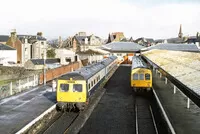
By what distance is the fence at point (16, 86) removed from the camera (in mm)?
22578

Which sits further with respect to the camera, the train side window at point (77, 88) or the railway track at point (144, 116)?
the train side window at point (77, 88)

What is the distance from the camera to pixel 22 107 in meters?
19.2

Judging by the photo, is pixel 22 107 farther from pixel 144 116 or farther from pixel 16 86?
pixel 144 116

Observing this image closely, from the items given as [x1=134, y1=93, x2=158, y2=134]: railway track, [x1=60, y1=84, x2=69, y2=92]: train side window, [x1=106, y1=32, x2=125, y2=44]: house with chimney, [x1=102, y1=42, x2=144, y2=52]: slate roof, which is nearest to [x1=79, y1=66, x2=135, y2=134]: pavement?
[x1=134, y1=93, x2=158, y2=134]: railway track

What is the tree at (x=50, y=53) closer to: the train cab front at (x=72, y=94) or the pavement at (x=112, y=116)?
the pavement at (x=112, y=116)

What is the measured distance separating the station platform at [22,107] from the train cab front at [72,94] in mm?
1337

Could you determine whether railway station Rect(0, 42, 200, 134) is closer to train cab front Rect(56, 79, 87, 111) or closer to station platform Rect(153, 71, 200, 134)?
station platform Rect(153, 71, 200, 134)

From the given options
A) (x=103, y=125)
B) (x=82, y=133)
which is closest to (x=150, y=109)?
(x=103, y=125)

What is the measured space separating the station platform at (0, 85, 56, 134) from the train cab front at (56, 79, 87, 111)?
1337 mm

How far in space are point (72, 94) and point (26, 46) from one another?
5150 cm

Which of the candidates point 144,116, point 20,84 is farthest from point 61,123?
point 20,84

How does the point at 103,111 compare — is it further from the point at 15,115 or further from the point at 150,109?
the point at 15,115

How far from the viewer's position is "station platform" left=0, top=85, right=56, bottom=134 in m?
15.0

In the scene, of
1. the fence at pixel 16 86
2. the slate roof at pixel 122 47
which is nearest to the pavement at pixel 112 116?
the fence at pixel 16 86
